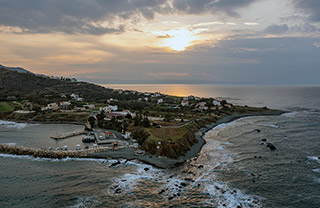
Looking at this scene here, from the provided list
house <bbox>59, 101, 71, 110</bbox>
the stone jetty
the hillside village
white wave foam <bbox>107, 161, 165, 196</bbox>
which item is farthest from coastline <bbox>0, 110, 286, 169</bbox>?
house <bbox>59, 101, 71, 110</bbox>

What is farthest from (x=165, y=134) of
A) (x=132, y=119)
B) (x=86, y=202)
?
(x=86, y=202)

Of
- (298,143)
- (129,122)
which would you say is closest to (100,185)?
(129,122)

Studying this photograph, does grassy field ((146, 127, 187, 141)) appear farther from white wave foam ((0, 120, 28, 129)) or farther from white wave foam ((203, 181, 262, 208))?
white wave foam ((0, 120, 28, 129))

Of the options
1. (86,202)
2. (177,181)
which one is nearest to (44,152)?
(86,202)

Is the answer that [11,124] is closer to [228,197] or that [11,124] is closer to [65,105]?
[65,105]

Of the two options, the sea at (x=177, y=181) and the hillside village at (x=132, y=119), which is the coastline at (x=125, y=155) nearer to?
the sea at (x=177, y=181)

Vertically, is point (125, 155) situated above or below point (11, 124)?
above

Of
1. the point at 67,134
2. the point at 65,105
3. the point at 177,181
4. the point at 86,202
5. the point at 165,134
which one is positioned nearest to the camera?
the point at 86,202

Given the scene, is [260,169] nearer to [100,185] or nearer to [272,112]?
[100,185]

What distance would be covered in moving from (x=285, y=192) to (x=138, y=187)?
20411 millimetres

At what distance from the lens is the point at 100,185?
2841 cm

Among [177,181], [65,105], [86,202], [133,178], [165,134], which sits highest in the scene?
[65,105]

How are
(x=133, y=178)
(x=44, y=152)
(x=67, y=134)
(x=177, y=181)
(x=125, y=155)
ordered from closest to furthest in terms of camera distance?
(x=177, y=181), (x=133, y=178), (x=125, y=155), (x=44, y=152), (x=67, y=134)

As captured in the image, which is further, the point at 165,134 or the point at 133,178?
the point at 165,134
